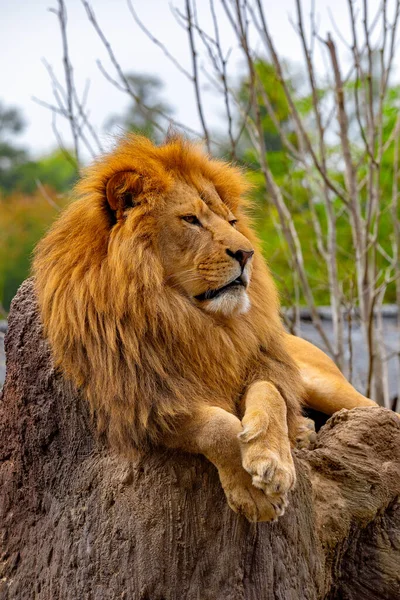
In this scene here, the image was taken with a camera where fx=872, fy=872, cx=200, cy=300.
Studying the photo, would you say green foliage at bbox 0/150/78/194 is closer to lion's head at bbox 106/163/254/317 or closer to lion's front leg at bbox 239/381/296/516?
lion's head at bbox 106/163/254/317

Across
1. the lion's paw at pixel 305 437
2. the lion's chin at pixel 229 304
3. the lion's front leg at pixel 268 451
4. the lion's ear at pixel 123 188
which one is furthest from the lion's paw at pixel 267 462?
the lion's ear at pixel 123 188

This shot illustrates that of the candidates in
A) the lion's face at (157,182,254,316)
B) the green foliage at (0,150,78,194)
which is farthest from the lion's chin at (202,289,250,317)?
the green foliage at (0,150,78,194)

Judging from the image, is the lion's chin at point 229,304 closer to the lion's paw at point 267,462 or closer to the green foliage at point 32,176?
the lion's paw at point 267,462

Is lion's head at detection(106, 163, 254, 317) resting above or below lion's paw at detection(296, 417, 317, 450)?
above

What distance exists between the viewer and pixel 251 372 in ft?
9.13

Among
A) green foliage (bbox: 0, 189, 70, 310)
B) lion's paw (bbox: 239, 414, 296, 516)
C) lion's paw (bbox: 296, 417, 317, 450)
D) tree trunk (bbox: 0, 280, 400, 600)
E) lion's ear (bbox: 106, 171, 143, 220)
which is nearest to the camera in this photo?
lion's paw (bbox: 239, 414, 296, 516)

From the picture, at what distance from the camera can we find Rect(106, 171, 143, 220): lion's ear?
2701mm

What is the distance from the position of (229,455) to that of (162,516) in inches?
13.3

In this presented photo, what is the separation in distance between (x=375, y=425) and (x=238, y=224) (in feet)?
2.78

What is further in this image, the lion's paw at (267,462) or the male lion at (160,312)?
the male lion at (160,312)

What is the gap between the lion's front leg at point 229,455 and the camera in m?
2.32

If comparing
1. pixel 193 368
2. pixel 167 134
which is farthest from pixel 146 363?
pixel 167 134

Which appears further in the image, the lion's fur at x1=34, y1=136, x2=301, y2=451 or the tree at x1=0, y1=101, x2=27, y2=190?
the tree at x1=0, y1=101, x2=27, y2=190

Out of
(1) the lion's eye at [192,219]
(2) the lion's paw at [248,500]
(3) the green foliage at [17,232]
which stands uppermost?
(1) the lion's eye at [192,219]
